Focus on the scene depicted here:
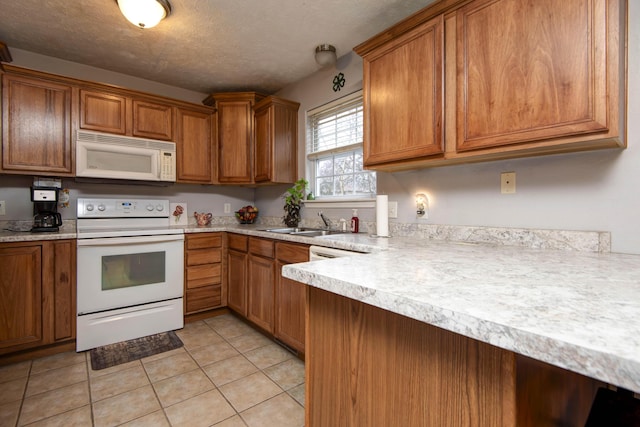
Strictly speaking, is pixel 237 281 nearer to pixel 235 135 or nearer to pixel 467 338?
pixel 235 135

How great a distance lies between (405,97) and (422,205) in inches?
27.6

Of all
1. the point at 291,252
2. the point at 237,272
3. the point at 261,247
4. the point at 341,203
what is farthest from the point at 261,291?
the point at 341,203

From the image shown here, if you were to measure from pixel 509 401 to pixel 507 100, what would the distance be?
1233 mm

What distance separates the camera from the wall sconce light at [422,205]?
1985 millimetres

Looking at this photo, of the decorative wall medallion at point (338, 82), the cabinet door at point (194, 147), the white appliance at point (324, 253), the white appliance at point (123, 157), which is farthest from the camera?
the cabinet door at point (194, 147)

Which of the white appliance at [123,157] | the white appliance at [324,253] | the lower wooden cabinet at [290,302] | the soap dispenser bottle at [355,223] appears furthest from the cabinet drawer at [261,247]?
the white appliance at [123,157]

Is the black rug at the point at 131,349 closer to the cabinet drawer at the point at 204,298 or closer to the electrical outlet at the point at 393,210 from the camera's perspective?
the cabinet drawer at the point at 204,298

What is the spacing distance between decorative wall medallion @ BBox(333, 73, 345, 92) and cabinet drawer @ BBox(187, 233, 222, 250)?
5.93 ft

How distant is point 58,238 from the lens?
87.4 inches

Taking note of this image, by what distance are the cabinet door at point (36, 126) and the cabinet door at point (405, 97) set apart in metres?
2.49

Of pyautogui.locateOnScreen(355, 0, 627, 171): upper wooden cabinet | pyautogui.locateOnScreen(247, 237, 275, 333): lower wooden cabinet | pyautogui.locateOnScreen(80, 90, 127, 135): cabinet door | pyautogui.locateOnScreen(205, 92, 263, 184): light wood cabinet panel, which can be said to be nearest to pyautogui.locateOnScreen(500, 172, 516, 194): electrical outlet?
pyautogui.locateOnScreen(355, 0, 627, 171): upper wooden cabinet

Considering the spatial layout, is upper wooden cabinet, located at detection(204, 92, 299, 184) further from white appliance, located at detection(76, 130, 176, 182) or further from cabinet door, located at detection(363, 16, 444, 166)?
cabinet door, located at detection(363, 16, 444, 166)

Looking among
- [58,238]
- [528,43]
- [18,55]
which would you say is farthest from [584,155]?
[18,55]

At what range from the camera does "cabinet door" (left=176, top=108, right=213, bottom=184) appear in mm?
3070
